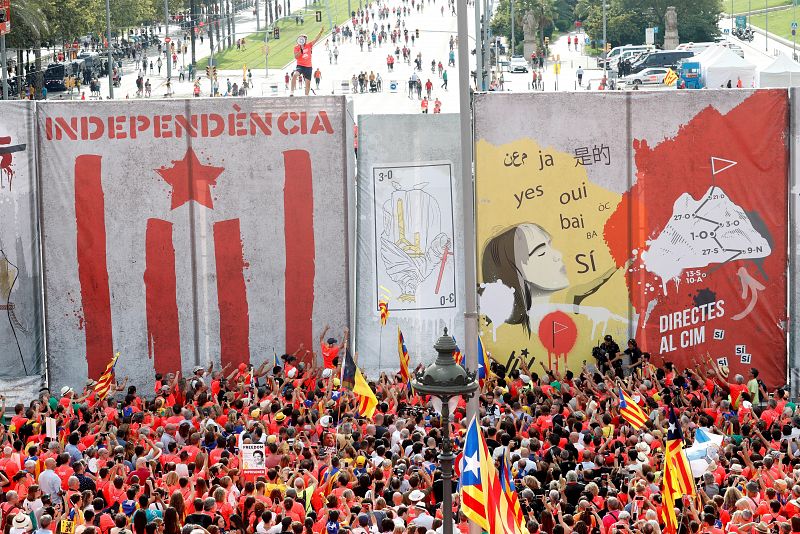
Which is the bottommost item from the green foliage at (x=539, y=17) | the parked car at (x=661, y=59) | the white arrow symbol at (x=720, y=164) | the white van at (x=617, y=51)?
the white arrow symbol at (x=720, y=164)

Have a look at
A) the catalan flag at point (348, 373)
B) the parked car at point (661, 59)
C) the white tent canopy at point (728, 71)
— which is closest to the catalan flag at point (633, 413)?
the catalan flag at point (348, 373)

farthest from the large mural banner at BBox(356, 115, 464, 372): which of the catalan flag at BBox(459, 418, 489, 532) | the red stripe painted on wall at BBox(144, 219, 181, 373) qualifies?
the catalan flag at BBox(459, 418, 489, 532)

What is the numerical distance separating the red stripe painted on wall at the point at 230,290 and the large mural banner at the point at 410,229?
7.25 ft

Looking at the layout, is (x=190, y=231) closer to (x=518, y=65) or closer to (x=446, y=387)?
(x=446, y=387)

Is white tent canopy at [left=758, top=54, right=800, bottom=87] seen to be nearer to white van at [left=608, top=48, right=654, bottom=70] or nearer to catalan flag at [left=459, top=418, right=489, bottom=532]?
white van at [left=608, top=48, right=654, bottom=70]

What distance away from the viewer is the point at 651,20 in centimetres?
10750

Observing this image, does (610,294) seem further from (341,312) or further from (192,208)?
(192,208)

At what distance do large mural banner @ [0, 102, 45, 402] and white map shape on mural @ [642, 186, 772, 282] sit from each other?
11063 mm

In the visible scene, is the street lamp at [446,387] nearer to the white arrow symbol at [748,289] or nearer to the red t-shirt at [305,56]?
the white arrow symbol at [748,289]

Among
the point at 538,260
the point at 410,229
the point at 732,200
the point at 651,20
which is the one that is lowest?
the point at 538,260

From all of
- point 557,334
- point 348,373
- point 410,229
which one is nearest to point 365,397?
point 348,373

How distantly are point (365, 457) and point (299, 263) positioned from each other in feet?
27.1

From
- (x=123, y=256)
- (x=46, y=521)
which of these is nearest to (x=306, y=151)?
(x=123, y=256)

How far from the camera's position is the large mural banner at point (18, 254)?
2536 centimetres
